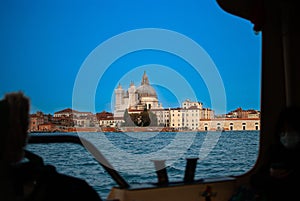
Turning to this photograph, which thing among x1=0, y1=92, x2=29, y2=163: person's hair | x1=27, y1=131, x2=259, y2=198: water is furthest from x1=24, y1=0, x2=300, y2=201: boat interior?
x1=27, y1=131, x2=259, y2=198: water

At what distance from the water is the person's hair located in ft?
57.2

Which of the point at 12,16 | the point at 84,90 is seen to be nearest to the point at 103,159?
the point at 84,90

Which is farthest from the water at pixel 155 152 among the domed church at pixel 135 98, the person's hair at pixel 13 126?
the person's hair at pixel 13 126

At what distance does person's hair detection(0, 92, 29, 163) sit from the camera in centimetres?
158

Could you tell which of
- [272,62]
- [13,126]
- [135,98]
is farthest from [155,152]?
[13,126]

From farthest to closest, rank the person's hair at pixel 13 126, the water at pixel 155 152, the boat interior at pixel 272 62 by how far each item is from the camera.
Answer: the water at pixel 155 152 < the boat interior at pixel 272 62 < the person's hair at pixel 13 126

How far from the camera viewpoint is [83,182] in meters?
1.74

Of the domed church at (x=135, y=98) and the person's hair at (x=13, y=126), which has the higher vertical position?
the domed church at (x=135, y=98)

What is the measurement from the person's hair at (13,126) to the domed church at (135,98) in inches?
618

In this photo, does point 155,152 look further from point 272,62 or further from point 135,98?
point 272,62

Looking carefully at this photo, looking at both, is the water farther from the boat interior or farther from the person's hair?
the person's hair

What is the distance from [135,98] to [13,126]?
17.8m

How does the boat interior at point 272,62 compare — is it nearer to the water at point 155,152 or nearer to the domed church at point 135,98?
the domed church at point 135,98

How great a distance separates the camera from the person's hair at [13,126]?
158 cm
